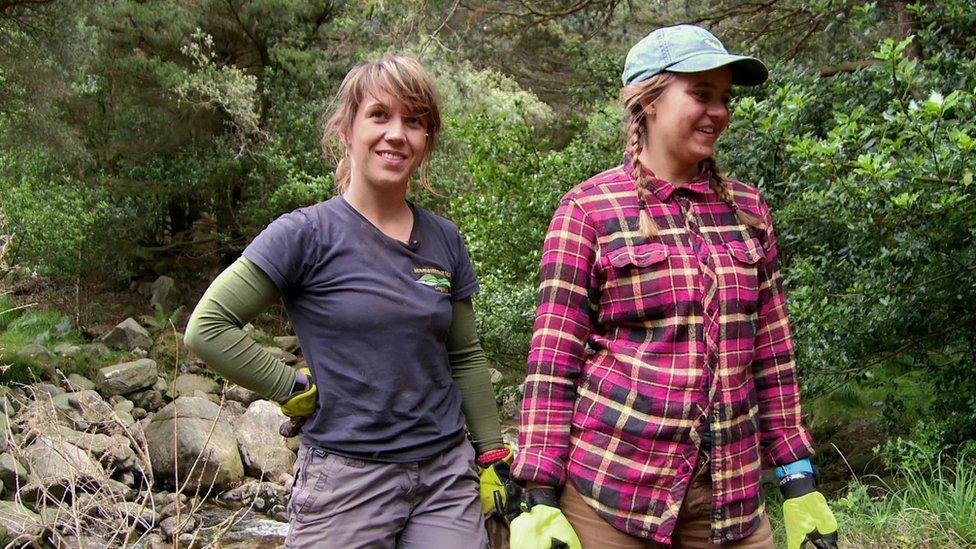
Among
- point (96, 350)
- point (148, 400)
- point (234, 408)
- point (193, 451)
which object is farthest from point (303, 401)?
point (96, 350)

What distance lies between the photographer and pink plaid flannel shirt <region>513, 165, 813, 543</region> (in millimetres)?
1968

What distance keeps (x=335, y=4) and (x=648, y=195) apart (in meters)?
12.8

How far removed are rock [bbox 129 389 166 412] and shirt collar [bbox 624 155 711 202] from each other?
10556 millimetres

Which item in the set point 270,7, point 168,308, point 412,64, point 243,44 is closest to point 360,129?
point 412,64

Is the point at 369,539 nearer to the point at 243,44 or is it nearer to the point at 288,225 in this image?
the point at 288,225

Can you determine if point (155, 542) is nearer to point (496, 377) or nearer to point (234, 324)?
point (496, 377)

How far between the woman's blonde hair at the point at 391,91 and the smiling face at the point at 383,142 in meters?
0.02

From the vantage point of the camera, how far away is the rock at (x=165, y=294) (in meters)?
15.5

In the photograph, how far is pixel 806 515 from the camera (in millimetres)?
2139

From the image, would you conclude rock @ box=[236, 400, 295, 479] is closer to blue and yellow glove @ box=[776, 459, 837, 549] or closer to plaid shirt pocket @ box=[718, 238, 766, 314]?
blue and yellow glove @ box=[776, 459, 837, 549]

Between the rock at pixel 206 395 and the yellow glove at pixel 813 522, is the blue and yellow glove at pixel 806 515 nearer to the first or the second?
the yellow glove at pixel 813 522

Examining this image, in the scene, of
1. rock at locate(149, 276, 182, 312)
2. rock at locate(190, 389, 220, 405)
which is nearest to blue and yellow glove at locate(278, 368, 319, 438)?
rock at locate(190, 389, 220, 405)

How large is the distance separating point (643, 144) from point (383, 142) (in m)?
0.64

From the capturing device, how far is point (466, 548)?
2.05 meters
